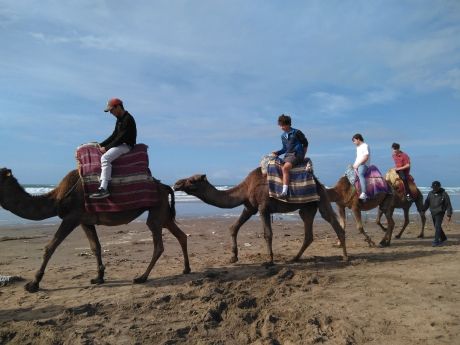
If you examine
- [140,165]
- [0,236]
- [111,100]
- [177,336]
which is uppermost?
[111,100]

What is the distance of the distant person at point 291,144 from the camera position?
8.57 metres

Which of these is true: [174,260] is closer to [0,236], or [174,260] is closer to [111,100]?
[111,100]

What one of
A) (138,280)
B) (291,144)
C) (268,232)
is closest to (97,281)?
(138,280)

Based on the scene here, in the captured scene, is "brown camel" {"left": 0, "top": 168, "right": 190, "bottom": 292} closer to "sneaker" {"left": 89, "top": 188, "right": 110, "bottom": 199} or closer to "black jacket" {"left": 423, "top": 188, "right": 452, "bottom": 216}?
"sneaker" {"left": 89, "top": 188, "right": 110, "bottom": 199}

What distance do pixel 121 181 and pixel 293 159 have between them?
3642mm

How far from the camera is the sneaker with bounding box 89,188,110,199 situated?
6.71m

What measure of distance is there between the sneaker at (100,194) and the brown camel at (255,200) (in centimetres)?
171

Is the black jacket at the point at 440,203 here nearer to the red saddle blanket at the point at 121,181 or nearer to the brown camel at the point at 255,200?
the brown camel at the point at 255,200

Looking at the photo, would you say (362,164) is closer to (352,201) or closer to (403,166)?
(352,201)

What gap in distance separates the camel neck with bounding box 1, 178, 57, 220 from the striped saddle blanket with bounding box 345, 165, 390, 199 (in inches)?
309

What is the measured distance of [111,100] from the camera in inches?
285

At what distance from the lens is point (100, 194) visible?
6.74m

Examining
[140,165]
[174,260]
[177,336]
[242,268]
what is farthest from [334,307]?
[174,260]

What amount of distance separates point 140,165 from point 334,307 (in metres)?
4.10
